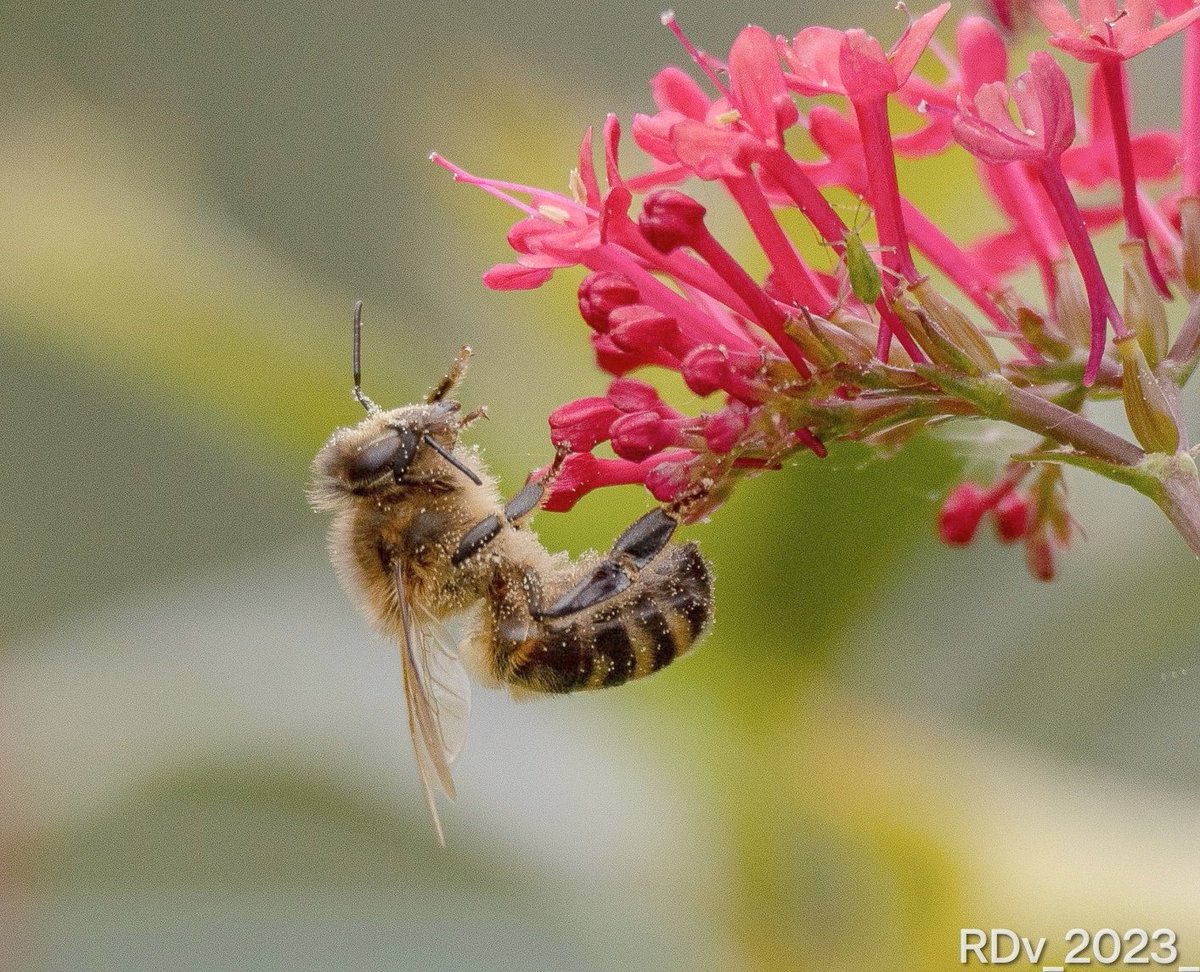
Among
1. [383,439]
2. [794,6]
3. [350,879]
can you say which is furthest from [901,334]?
[794,6]

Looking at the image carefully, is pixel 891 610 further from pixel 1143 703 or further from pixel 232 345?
pixel 232 345

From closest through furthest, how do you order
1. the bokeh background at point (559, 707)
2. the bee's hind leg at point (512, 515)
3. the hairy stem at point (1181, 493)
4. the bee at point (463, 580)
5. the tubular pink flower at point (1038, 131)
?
the hairy stem at point (1181, 493) → the tubular pink flower at point (1038, 131) → the bee's hind leg at point (512, 515) → the bee at point (463, 580) → the bokeh background at point (559, 707)

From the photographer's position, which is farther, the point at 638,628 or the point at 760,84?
the point at 638,628

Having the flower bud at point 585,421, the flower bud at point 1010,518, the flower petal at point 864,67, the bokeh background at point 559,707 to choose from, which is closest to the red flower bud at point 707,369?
the flower bud at point 585,421

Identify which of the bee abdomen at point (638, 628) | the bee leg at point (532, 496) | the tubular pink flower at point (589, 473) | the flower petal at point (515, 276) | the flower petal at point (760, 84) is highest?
the flower petal at point (760, 84)

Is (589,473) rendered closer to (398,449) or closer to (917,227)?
(398,449)

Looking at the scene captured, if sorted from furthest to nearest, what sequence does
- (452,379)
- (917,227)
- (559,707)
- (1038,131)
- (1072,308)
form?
1. (559,707)
2. (452,379)
3. (917,227)
4. (1072,308)
5. (1038,131)

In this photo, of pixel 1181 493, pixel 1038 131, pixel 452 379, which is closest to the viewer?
pixel 1181 493

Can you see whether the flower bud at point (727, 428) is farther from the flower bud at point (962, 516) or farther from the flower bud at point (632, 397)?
the flower bud at point (962, 516)

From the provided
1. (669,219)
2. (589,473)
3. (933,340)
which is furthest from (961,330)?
(589,473)
